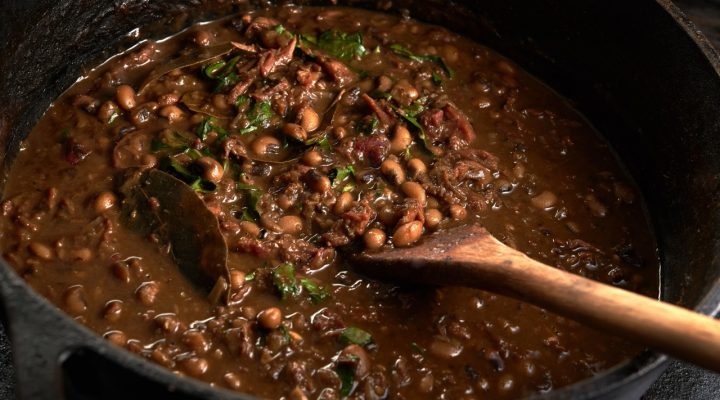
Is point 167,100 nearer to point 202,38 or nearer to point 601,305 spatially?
point 202,38

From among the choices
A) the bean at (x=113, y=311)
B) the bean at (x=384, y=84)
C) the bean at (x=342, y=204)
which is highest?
the bean at (x=384, y=84)

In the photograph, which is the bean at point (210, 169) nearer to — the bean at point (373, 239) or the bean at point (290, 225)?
the bean at point (290, 225)

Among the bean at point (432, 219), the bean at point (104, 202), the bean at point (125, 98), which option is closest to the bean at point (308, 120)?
the bean at point (432, 219)

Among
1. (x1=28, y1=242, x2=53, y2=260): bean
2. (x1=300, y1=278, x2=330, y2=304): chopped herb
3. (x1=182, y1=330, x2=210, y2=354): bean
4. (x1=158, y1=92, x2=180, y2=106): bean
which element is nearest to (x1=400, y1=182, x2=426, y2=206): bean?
(x1=300, y1=278, x2=330, y2=304): chopped herb

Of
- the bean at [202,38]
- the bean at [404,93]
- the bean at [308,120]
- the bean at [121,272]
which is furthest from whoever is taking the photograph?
the bean at [202,38]

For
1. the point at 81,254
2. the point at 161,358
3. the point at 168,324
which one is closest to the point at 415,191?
the point at 168,324

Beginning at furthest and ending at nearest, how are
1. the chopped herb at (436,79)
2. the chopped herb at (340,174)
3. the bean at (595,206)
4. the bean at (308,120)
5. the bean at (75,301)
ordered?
the chopped herb at (436,79) → the bean at (308,120) → the bean at (595,206) → the chopped herb at (340,174) → the bean at (75,301)

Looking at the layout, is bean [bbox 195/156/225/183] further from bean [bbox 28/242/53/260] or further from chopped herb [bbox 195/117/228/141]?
bean [bbox 28/242/53/260]
